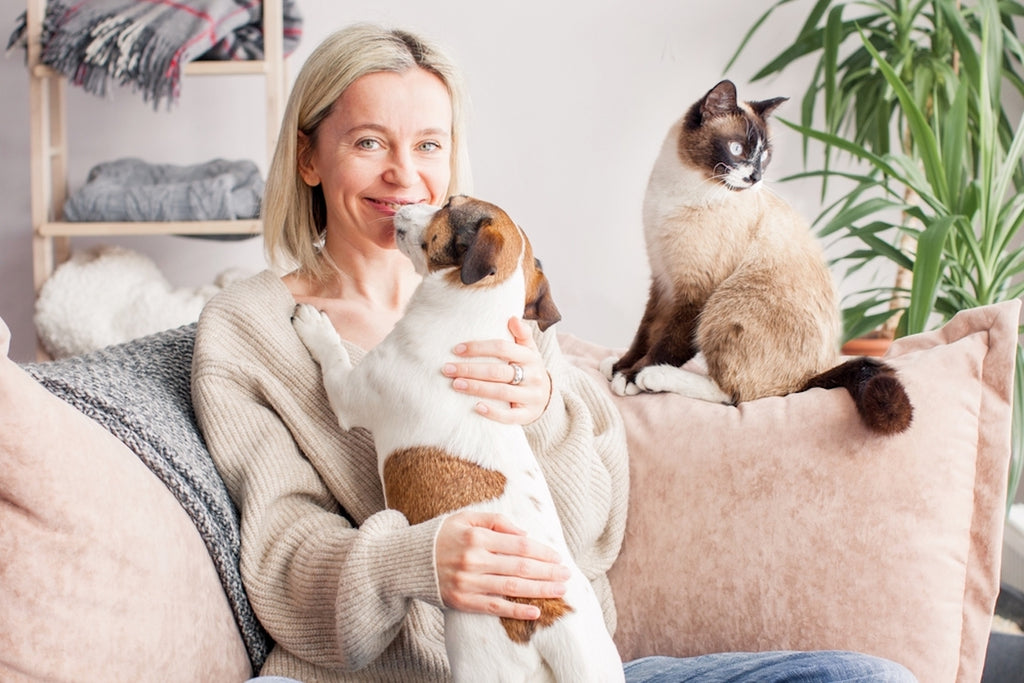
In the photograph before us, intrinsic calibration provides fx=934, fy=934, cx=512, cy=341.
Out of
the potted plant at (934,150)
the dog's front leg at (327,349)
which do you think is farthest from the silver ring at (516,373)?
the potted plant at (934,150)

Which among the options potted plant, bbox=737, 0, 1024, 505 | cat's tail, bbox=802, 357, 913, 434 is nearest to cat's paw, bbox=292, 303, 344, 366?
cat's tail, bbox=802, 357, 913, 434

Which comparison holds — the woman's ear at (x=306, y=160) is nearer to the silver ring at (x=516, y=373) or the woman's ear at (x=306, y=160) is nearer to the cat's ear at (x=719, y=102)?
the silver ring at (x=516, y=373)

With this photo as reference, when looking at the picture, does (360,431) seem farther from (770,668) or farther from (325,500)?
(770,668)

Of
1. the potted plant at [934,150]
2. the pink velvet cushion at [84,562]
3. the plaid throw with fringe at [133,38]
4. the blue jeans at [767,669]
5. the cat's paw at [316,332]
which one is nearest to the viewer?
the pink velvet cushion at [84,562]

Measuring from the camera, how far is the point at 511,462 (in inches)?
44.1

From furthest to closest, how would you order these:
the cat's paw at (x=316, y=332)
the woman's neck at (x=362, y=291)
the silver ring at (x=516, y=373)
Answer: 1. the woman's neck at (x=362, y=291)
2. the cat's paw at (x=316, y=332)
3. the silver ring at (x=516, y=373)

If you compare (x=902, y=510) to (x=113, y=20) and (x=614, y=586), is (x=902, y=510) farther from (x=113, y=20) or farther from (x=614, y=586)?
(x=113, y=20)

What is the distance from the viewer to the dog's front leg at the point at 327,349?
1.27 meters

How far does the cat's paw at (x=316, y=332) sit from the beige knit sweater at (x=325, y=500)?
1 cm

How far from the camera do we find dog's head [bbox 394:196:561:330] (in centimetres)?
114

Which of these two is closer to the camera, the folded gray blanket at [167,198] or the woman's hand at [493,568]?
the woman's hand at [493,568]

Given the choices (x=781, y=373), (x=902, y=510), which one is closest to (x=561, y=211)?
(x=781, y=373)

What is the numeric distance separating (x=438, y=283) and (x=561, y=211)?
1.69 m

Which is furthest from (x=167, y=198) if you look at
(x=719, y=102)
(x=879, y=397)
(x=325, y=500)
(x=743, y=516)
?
(x=879, y=397)
